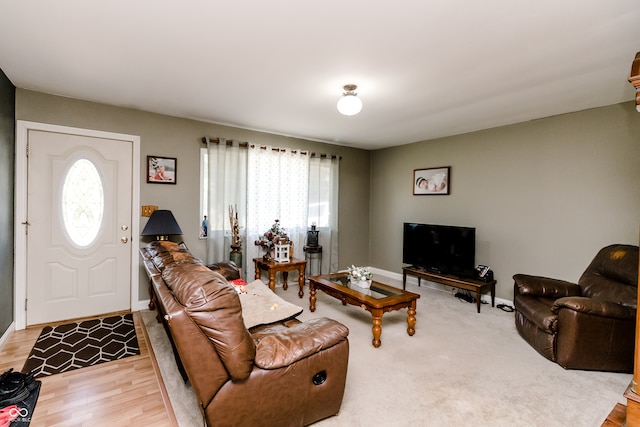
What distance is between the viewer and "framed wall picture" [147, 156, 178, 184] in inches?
152

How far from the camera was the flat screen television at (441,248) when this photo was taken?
→ 4.25 m

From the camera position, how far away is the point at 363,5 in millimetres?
1778

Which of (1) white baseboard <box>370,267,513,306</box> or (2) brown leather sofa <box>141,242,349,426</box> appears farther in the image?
(1) white baseboard <box>370,267,513,306</box>

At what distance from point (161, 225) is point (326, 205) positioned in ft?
9.10

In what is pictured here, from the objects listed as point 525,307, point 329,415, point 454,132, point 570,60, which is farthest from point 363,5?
point 454,132

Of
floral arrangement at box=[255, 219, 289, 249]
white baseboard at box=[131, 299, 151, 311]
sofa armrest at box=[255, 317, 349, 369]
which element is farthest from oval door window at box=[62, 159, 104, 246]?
sofa armrest at box=[255, 317, 349, 369]

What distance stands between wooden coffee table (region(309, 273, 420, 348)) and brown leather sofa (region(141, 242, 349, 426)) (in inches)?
43.6

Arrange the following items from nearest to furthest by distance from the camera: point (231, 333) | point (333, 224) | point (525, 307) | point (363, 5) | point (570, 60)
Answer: point (231, 333)
point (363, 5)
point (570, 60)
point (525, 307)
point (333, 224)

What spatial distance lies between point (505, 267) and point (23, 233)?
229 inches

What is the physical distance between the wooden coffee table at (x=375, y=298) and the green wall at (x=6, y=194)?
306 cm

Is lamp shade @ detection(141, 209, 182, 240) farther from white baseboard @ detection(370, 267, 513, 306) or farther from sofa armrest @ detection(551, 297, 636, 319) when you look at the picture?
sofa armrest @ detection(551, 297, 636, 319)

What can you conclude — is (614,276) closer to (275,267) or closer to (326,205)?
(275,267)

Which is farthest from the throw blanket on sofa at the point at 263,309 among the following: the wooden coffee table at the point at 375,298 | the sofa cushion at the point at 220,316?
the sofa cushion at the point at 220,316

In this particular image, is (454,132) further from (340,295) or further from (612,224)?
(340,295)
